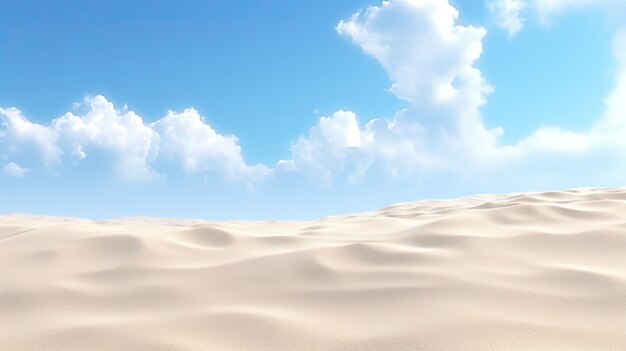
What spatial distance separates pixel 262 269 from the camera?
2.21 m

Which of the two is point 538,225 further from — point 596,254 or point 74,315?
point 74,315

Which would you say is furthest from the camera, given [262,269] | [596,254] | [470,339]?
[596,254]

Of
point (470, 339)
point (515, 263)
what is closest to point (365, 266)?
point (515, 263)

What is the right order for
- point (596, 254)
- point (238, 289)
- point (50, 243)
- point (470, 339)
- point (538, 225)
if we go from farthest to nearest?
point (538, 225), point (50, 243), point (596, 254), point (238, 289), point (470, 339)

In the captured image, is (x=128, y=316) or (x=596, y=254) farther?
(x=596, y=254)

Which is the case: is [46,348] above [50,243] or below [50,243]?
below

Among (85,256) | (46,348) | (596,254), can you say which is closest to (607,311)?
(596,254)

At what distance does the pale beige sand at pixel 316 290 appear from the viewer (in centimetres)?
148

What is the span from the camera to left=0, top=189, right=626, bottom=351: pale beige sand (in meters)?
1.48

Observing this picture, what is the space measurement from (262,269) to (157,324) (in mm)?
670

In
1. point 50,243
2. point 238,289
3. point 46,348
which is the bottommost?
point 46,348

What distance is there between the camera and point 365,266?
223 cm

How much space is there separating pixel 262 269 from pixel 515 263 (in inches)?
42.5

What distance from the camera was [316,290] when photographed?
6.38ft
